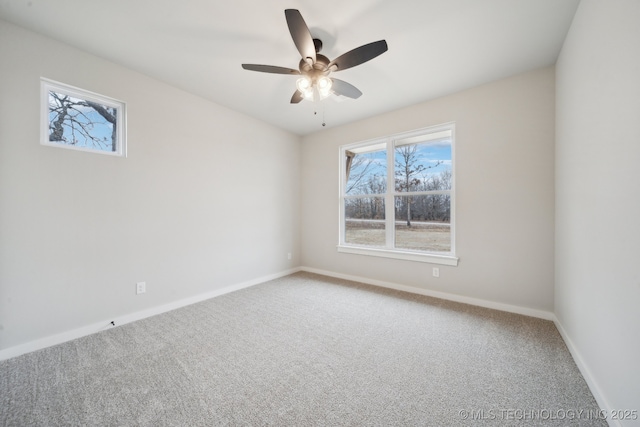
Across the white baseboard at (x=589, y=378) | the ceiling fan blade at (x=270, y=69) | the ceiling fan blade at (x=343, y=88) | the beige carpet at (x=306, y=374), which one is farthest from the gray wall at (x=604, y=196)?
the ceiling fan blade at (x=270, y=69)

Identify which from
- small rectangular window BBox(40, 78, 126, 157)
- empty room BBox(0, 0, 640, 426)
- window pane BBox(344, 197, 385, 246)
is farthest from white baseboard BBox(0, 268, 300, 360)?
window pane BBox(344, 197, 385, 246)

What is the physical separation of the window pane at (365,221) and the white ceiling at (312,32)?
177 centimetres

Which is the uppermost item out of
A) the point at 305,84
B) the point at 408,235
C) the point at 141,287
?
the point at 305,84

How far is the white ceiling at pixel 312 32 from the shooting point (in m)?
1.74

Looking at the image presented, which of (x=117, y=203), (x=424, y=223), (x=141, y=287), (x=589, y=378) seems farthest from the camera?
(x=424, y=223)

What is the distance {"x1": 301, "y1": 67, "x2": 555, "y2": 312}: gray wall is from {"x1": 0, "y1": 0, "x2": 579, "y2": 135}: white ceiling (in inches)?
12.0

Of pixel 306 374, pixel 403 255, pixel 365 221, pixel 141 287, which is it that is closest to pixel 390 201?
pixel 365 221

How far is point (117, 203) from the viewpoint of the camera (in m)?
2.39

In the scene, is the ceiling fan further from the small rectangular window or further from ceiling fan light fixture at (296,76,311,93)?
the small rectangular window

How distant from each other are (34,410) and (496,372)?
2.98m

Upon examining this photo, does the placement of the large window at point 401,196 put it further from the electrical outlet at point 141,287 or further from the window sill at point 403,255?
the electrical outlet at point 141,287

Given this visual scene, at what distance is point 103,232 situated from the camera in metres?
2.30

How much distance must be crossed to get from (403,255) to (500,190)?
1442 millimetres

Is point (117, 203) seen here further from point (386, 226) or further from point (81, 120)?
point (386, 226)
